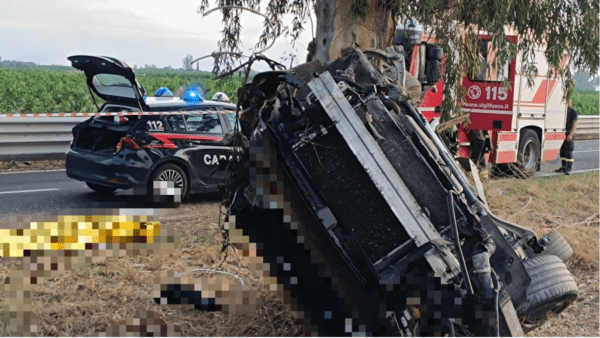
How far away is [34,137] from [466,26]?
8.90 meters

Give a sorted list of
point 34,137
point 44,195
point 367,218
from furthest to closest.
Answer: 1. point 34,137
2. point 44,195
3. point 367,218

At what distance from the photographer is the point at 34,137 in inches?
537

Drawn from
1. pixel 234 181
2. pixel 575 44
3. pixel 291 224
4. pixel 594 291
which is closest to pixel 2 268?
pixel 234 181

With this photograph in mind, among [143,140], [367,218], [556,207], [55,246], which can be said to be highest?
[367,218]

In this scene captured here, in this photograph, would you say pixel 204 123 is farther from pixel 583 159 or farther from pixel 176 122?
pixel 583 159

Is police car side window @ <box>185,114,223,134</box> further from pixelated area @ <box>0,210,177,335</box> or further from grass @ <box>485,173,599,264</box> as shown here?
pixelated area @ <box>0,210,177,335</box>

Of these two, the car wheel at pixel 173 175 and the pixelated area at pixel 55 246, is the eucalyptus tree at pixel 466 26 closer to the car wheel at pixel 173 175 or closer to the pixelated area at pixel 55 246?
the car wheel at pixel 173 175

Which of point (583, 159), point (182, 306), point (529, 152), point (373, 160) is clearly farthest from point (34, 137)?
point (583, 159)

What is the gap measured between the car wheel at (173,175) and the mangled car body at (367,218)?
5126 millimetres

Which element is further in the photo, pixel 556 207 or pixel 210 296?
pixel 556 207

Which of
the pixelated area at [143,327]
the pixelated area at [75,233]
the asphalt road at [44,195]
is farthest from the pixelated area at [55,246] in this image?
the asphalt road at [44,195]

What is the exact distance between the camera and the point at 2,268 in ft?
19.1

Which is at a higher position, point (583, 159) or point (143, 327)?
point (143, 327)

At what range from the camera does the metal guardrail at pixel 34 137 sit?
13281mm
